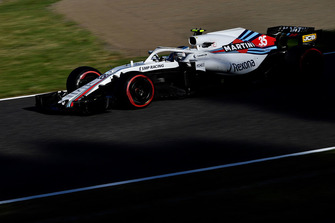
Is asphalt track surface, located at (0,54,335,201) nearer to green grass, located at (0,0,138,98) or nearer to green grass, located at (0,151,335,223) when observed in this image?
green grass, located at (0,151,335,223)

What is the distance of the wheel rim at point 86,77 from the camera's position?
1048 centimetres

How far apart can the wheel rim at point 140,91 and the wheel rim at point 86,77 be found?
130 centimetres

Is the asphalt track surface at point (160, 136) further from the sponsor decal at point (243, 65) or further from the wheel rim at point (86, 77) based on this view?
the wheel rim at point (86, 77)

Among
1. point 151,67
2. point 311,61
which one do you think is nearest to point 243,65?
point 311,61

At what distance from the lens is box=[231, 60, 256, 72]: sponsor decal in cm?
1053

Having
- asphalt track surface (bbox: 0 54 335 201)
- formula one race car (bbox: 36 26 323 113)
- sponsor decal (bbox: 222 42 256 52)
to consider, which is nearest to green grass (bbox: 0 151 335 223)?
asphalt track surface (bbox: 0 54 335 201)

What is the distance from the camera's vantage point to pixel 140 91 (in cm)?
967

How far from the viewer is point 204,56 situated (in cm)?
1049

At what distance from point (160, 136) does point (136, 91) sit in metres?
1.53

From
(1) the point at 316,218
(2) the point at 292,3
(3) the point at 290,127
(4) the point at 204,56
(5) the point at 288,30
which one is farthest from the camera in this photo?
(2) the point at 292,3

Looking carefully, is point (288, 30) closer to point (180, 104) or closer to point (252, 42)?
point (252, 42)

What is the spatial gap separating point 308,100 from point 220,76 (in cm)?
166

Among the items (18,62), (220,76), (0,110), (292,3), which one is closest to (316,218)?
(220,76)

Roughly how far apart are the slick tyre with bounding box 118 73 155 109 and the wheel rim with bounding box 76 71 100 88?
1.18m
